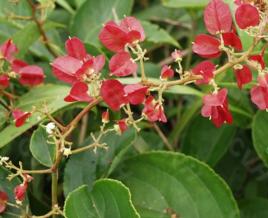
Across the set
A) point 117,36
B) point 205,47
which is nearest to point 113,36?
point 117,36

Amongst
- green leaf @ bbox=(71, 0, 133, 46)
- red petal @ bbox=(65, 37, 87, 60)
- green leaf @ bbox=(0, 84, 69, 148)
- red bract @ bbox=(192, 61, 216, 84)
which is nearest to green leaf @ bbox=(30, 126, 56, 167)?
green leaf @ bbox=(0, 84, 69, 148)

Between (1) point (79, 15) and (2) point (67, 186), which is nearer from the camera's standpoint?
(2) point (67, 186)

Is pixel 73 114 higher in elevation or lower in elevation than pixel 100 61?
lower

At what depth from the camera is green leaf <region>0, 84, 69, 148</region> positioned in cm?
94

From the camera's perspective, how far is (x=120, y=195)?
0.83 metres

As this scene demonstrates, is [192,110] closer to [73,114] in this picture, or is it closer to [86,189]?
[73,114]

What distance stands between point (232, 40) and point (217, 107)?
0.27ft

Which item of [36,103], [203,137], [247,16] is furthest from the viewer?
[203,137]

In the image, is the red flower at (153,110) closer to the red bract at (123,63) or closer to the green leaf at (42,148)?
the red bract at (123,63)

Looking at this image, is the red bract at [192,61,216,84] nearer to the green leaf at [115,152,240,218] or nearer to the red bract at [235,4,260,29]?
the red bract at [235,4,260,29]

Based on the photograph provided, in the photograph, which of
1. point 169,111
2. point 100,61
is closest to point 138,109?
point 169,111

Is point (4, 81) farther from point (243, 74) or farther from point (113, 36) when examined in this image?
point (243, 74)

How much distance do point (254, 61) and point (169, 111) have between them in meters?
0.50

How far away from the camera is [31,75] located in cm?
105
